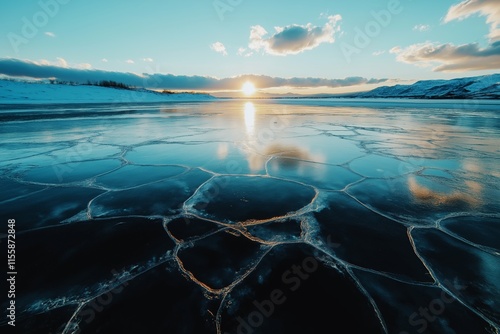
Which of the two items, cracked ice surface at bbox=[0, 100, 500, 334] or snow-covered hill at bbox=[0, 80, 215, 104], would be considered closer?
cracked ice surface at bbox=[0, 100, 500, 334]

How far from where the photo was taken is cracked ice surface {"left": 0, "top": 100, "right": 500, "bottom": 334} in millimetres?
1350

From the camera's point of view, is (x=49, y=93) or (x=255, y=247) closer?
A: (x=255, y=247)

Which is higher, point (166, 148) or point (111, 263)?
point (111, 263)

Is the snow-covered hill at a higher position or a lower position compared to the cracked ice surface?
lower

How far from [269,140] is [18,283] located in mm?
5809

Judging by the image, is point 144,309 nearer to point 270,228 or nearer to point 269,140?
point 270,228

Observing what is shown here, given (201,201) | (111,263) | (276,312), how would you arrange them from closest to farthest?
(276,312) → (111,263) → (201,201)

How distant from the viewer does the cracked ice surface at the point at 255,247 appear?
1.35 meters

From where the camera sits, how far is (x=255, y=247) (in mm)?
1934

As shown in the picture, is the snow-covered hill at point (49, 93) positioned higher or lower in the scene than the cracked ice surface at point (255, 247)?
lower

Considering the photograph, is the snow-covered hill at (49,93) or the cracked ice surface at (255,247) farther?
the snow-covered hill at (49,93)

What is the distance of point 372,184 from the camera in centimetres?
331

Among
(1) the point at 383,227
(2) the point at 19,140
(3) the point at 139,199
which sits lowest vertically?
(2) the point at 19,140

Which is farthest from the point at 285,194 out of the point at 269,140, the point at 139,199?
the point at 269,140
